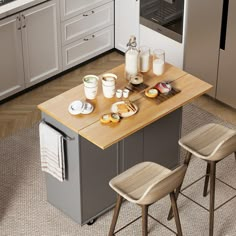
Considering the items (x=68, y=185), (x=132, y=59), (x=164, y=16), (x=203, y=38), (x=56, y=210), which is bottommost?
(x=56, y=210)

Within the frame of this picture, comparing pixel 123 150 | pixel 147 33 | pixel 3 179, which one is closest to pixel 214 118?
pixel 147 33

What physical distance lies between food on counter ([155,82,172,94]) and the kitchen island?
68 millimetres

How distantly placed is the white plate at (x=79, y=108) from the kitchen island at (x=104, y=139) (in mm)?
31

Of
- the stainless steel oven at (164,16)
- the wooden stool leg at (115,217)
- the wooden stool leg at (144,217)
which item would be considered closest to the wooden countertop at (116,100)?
the wooden stool leg at (115,217)

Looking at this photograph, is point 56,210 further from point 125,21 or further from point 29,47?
point 125,21

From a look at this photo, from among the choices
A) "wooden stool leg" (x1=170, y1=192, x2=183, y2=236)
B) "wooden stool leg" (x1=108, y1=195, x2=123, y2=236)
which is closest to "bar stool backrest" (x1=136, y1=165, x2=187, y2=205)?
"wooden stool leg" (x1=170, y1=192, x2=183, y2=236)

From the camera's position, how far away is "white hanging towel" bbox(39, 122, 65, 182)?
216 inches

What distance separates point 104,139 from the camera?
5.24 metres

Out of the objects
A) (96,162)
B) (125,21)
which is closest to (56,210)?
(96,162)

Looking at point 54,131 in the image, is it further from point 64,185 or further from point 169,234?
point 169,234

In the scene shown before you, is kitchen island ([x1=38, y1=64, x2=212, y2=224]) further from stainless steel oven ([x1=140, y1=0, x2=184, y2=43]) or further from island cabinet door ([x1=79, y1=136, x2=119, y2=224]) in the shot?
stainless steel oven ([x1=140, y1=0, x2=184, y2=43])

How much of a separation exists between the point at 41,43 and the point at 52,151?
6.47ft

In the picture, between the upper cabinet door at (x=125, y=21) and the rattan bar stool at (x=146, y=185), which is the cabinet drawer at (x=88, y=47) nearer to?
the upper cabinet door at (x=125, y=21)

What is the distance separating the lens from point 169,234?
5750 mm
